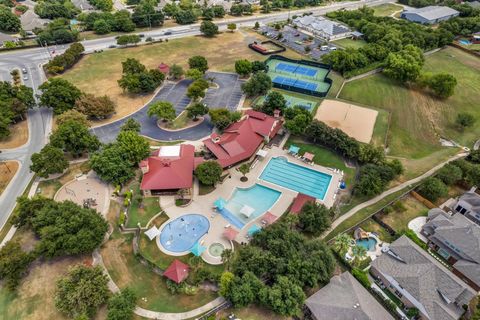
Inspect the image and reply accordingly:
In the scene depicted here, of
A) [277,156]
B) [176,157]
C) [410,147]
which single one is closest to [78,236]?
[176,157]

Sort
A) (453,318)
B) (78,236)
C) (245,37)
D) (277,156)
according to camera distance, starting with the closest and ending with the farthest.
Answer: (453,318), (78,236), (277,156), (245,37)

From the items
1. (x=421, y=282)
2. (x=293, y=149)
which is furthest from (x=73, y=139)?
(x=421, y=282)

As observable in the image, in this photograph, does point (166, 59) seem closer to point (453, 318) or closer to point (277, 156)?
point (277, 156)

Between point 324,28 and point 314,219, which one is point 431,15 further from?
point 314,219

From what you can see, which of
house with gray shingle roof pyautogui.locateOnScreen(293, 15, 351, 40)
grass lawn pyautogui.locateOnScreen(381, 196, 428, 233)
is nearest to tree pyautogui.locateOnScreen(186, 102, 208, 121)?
grass lawn pyautogui.locateOnScreen(381, 196, 428, 233)

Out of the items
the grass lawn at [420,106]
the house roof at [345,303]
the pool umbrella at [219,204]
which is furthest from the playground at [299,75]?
the house roof at [345,303]
